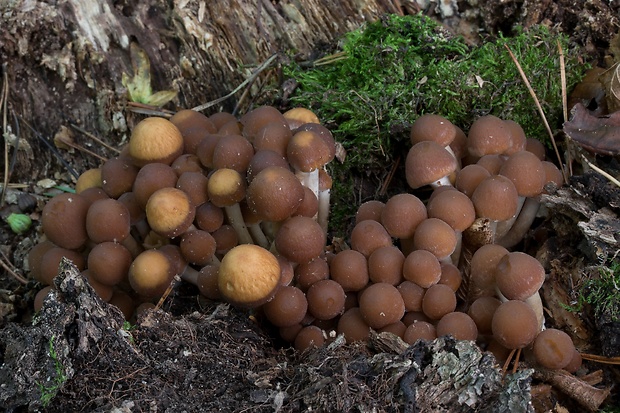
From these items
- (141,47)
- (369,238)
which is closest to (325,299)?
(369,238)

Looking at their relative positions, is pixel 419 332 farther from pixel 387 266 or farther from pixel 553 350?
pixel 553 350

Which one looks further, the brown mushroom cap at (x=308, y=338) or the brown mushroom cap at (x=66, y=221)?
the brown mushroom cap at (x=66, y=221)

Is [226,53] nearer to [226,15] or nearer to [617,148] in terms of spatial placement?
[226,15]

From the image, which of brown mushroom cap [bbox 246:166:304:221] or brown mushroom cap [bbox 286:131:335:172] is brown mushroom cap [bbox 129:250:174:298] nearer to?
brown mushroom cap [bbox 246:166:304:221]

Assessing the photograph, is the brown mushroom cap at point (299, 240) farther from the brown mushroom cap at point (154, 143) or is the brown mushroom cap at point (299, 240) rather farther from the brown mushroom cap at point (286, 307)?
the brown mushroom cap at point (154, 143)

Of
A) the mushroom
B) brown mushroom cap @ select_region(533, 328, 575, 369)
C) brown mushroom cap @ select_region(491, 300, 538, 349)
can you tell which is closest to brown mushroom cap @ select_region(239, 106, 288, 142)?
the mushroom

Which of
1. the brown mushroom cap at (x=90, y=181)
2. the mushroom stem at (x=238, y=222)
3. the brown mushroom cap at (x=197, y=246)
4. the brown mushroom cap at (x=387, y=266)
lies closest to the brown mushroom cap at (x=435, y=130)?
the brown mushroom cap at (x=387, y=266)

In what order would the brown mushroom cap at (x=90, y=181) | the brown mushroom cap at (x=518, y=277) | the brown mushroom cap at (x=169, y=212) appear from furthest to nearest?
the brown mushroom cap at (x=90, y=181) < the brown mushroom cap at (x=169, y=212) < the brown mushroom cap at (x=518, y=277)
